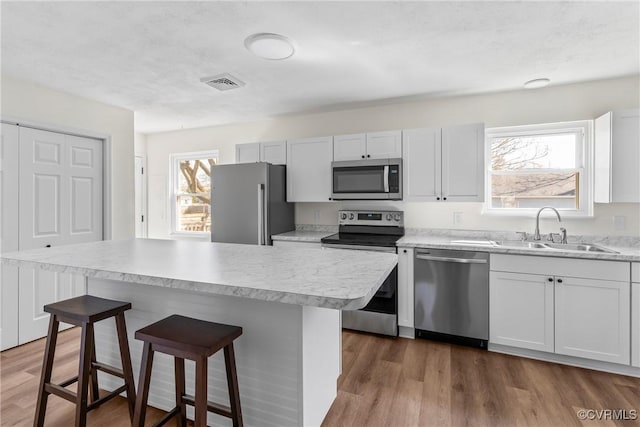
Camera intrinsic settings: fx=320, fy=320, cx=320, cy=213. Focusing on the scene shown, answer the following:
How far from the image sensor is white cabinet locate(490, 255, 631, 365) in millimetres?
2346

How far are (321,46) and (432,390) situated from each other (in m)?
2.51

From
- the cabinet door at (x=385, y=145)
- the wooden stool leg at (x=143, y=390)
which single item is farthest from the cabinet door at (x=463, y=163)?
the wooden stool leg at (x=143, y=390)

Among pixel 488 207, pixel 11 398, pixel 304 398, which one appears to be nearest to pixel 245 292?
pixel 304 398

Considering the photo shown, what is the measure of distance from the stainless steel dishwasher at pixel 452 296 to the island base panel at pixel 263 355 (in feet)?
4.26

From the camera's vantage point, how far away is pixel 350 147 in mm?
3490

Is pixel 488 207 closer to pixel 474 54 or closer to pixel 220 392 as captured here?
pixel 474 54

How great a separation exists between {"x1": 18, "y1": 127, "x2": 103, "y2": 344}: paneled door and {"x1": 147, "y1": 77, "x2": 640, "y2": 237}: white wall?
5.31 ft

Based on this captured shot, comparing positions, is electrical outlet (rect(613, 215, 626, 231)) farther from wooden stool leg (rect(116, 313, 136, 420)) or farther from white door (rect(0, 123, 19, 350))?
white door (rect(0, 123, 19, 350))

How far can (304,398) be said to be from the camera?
155 centimetres

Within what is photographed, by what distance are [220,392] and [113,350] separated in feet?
2.77

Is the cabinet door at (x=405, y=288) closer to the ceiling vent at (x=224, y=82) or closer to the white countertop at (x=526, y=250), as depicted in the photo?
the white countertop at (x=526, y=250)

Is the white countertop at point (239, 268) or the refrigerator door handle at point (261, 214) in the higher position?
the refrigerator door handle at point (261, 214)

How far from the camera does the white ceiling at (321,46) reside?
72.8 inches

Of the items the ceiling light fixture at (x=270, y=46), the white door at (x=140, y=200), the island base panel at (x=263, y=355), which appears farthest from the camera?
A: the white door at (x=140, y=200)
